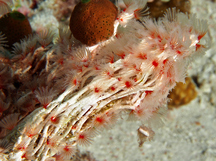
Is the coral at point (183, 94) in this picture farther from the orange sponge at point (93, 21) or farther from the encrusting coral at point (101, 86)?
the orange sponge at point (93, 21)

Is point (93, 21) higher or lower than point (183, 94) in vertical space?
higher

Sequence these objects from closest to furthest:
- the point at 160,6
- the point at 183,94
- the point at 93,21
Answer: the point at 93,21, the point at 160,6, the point at 183,94

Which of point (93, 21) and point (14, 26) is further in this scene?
point (14, 26)

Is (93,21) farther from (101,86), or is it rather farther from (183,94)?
(183,94)

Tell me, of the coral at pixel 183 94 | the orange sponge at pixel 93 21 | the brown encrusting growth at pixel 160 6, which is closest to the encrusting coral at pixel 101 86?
the orange sponge at pixel 93 21

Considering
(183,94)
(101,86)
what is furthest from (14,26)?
(183,94)

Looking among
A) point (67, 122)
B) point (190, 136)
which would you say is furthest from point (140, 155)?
point (67, 122)
